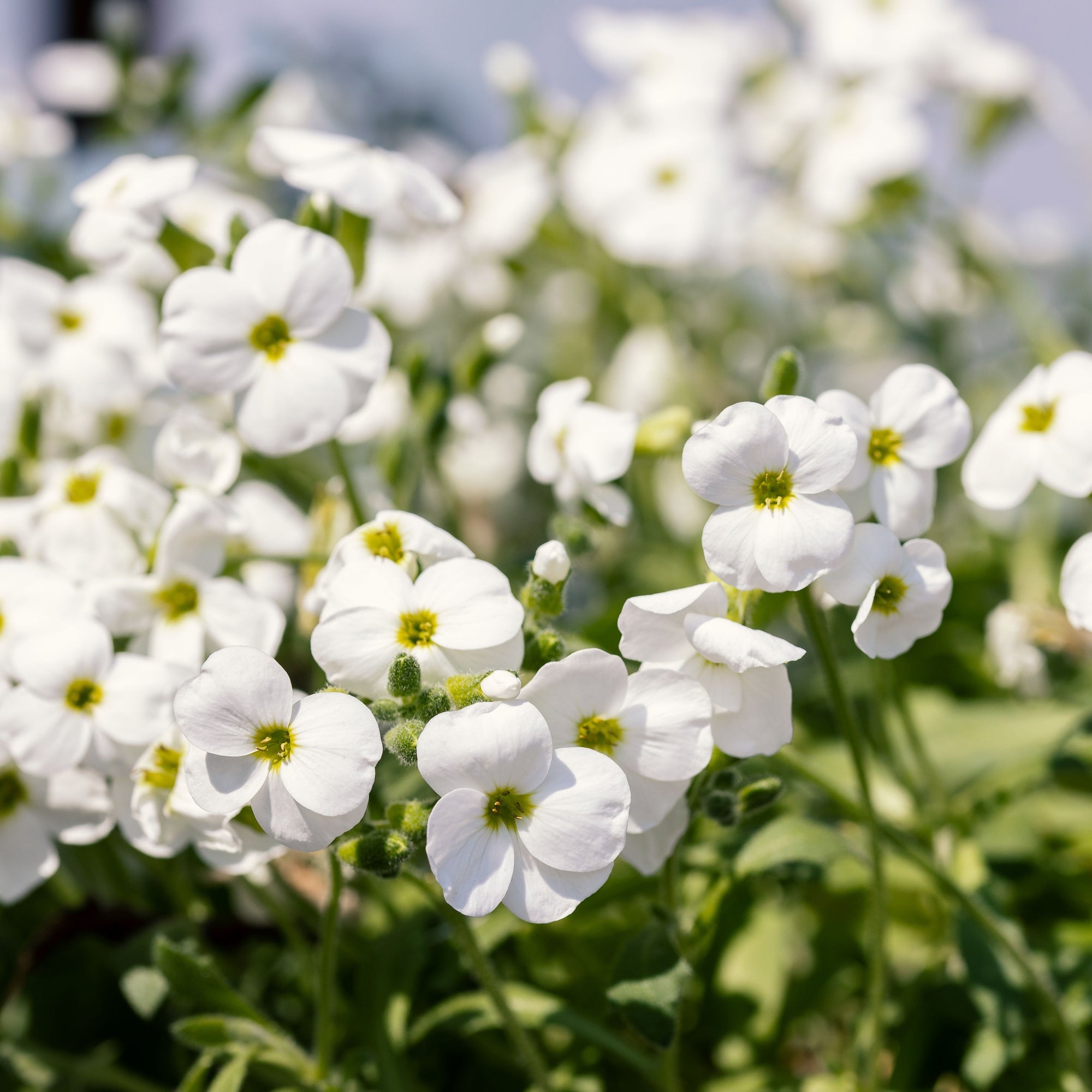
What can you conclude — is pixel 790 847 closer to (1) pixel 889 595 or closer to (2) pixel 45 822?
(1) pixel 889 595

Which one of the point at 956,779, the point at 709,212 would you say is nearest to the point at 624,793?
the point at 956,779

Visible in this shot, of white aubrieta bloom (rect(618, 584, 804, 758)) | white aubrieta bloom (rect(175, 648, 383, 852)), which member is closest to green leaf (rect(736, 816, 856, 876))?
white aubrieta bloom (rect(618, 584, 804, 758))

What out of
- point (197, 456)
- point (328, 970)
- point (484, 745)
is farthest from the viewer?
point (197, 456)

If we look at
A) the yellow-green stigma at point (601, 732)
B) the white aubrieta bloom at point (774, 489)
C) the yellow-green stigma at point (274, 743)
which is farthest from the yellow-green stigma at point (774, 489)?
the yellow-green stigma at point (274, 743)

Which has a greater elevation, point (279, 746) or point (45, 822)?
point (279, 746)

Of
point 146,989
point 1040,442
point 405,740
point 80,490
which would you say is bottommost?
point 146,989

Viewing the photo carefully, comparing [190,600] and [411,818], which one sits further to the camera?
[190,600]

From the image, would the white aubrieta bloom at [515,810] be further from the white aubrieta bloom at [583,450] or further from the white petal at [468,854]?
the white aubrieta bloom at [583,450]

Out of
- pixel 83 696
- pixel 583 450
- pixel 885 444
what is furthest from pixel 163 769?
pixel 885 444
